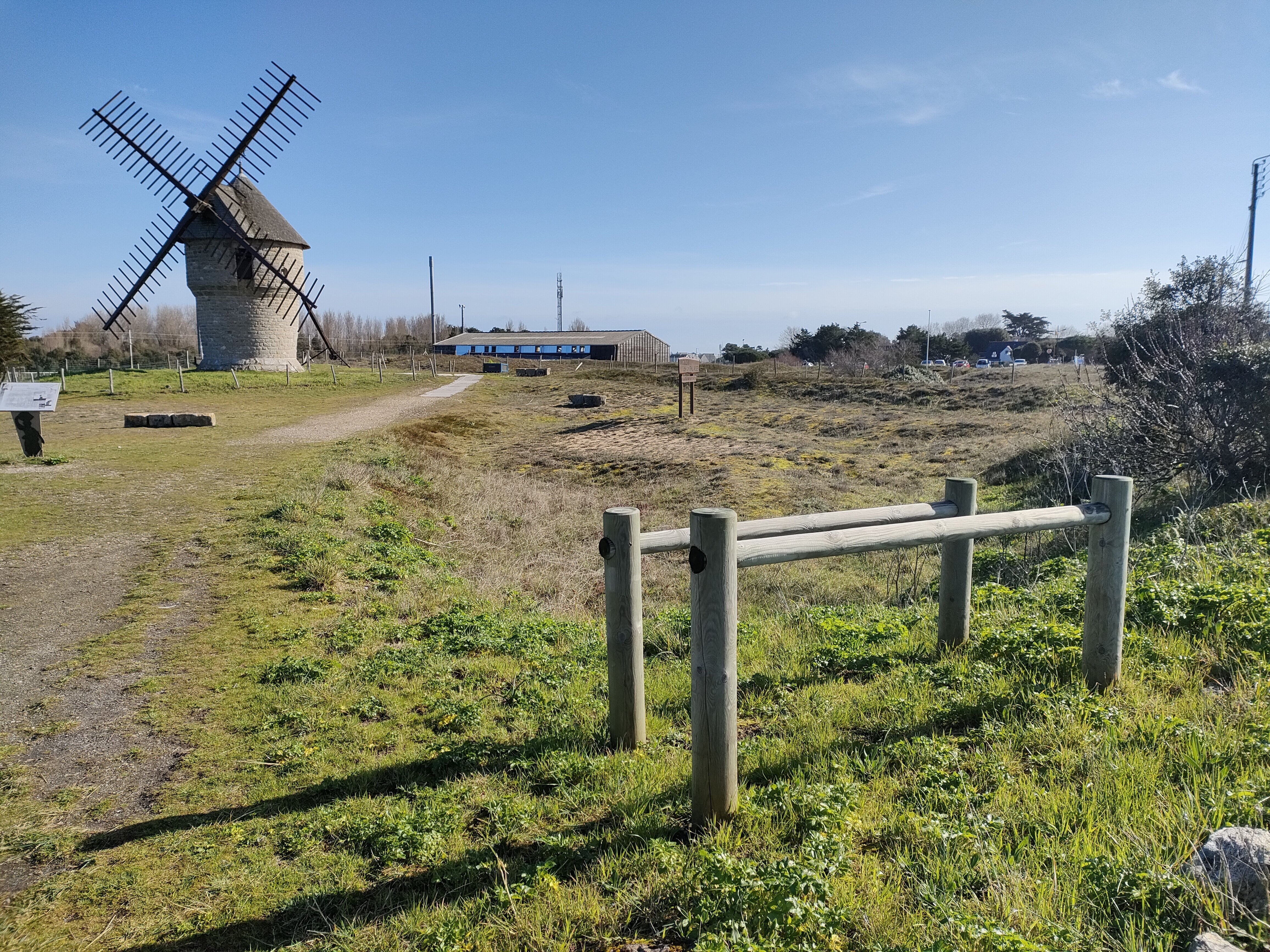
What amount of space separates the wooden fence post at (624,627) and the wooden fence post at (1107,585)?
7.83ft

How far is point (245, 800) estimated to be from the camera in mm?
3871

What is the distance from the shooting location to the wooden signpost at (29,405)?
12758 millimetres

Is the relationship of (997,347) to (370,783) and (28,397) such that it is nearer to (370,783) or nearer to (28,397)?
(28,397)

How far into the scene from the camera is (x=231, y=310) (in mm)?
35906

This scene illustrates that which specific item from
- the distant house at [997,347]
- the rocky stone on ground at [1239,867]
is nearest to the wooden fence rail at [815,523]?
the rocky stone on ground at [1239,867]

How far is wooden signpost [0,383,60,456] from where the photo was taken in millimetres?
12758

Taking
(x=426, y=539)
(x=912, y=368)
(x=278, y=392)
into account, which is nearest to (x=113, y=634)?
(x=426, y=539)

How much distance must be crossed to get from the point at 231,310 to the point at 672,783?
38910 mm

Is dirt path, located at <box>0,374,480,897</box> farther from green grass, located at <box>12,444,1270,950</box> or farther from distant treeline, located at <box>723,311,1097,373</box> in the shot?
distant treeline, located at <box>723,311,1097,373</box>

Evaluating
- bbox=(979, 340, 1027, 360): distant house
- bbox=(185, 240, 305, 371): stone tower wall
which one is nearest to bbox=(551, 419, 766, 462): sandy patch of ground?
bbox=(185, 240, 305, 371): stone tower wall

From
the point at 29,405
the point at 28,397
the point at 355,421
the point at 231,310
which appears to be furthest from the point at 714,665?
the point at 231,310

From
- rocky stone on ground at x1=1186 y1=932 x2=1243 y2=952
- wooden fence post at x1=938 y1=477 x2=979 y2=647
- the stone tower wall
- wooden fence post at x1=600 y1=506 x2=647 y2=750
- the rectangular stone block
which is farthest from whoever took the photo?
the stone tower wall

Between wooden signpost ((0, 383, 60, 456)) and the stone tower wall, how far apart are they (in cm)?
2466

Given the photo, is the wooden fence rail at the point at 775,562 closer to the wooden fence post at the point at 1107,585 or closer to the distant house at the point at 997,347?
the wooden fence post at the point at 1107,585
